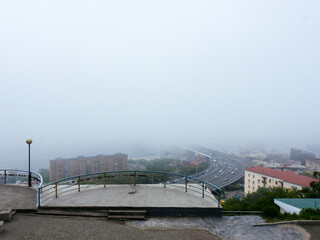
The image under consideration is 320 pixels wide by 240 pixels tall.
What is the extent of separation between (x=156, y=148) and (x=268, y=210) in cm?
7830

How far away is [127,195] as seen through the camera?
8.70m

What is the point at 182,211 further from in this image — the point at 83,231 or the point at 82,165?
the point at 82,165

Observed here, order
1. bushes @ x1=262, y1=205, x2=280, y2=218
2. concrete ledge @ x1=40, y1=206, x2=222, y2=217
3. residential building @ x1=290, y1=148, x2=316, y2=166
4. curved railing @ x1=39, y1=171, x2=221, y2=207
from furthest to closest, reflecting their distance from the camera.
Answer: residential building @ x1=290, y1=148, x2=316, y2=166, curved railing @ x1=39, y1=171, x2=221, y2=207, bushes @ x1=262, y1=205, x2=280, y2=218, concrete ledge @ x1=40, y1=206, x2=222, y2=217

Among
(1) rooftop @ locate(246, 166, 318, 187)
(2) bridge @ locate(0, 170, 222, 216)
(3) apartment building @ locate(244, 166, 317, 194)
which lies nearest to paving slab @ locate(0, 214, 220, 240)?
(2) bridge @ locate(0, 170, 222, 216)

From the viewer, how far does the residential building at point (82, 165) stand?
22098 millimetres

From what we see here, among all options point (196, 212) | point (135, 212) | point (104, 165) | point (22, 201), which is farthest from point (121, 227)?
point (104, 165)

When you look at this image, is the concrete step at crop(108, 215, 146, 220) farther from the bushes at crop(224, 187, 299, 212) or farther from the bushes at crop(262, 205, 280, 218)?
the bushes at crop(224, 187, 299, 212)

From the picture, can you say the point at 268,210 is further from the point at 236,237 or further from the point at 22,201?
the point at 22,201

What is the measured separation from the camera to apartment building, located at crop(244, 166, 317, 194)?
140ft

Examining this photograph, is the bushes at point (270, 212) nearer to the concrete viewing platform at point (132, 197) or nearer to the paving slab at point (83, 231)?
the concrete viewing platform at point (132, 197)

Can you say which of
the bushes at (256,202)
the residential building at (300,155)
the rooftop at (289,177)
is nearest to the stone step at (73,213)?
the bushes at (256,202)

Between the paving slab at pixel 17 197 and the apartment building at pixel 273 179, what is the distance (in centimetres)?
4601

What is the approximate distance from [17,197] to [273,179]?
51.1 metres

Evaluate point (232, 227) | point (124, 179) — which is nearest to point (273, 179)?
point (124, 179)
